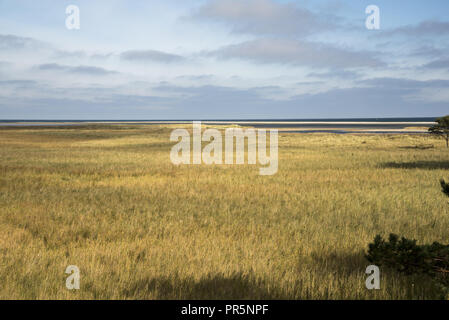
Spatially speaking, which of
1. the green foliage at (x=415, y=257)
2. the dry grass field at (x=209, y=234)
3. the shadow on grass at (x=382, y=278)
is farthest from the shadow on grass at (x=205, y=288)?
the green foliage at (x=415, y=257)

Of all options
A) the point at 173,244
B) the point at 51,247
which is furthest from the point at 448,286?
the point at 51,247

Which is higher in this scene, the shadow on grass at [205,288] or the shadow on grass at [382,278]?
the shadow on grass at [205,288]

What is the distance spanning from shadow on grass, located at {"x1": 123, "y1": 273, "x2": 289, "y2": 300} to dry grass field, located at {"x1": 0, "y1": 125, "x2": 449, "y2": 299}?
2 centimetres

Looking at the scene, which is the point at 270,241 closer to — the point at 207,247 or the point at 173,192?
the point at 207,247

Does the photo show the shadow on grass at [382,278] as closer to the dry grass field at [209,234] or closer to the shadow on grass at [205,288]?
the dry grass field at [209,234]

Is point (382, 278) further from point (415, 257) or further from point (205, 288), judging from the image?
point (205, 288)

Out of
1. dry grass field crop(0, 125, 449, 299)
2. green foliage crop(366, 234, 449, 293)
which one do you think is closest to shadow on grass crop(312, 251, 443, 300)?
dry grass field crop(0, 125, 449, 299)

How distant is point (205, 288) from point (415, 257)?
3026 mm

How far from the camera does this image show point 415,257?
166 inches

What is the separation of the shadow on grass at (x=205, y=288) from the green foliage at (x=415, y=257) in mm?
1718

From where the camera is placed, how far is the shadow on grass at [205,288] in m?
5.31

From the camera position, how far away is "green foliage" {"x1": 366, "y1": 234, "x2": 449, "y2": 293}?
4203 mm

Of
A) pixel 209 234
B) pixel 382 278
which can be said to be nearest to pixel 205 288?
pixel 382 278

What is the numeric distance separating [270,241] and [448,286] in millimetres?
4344
